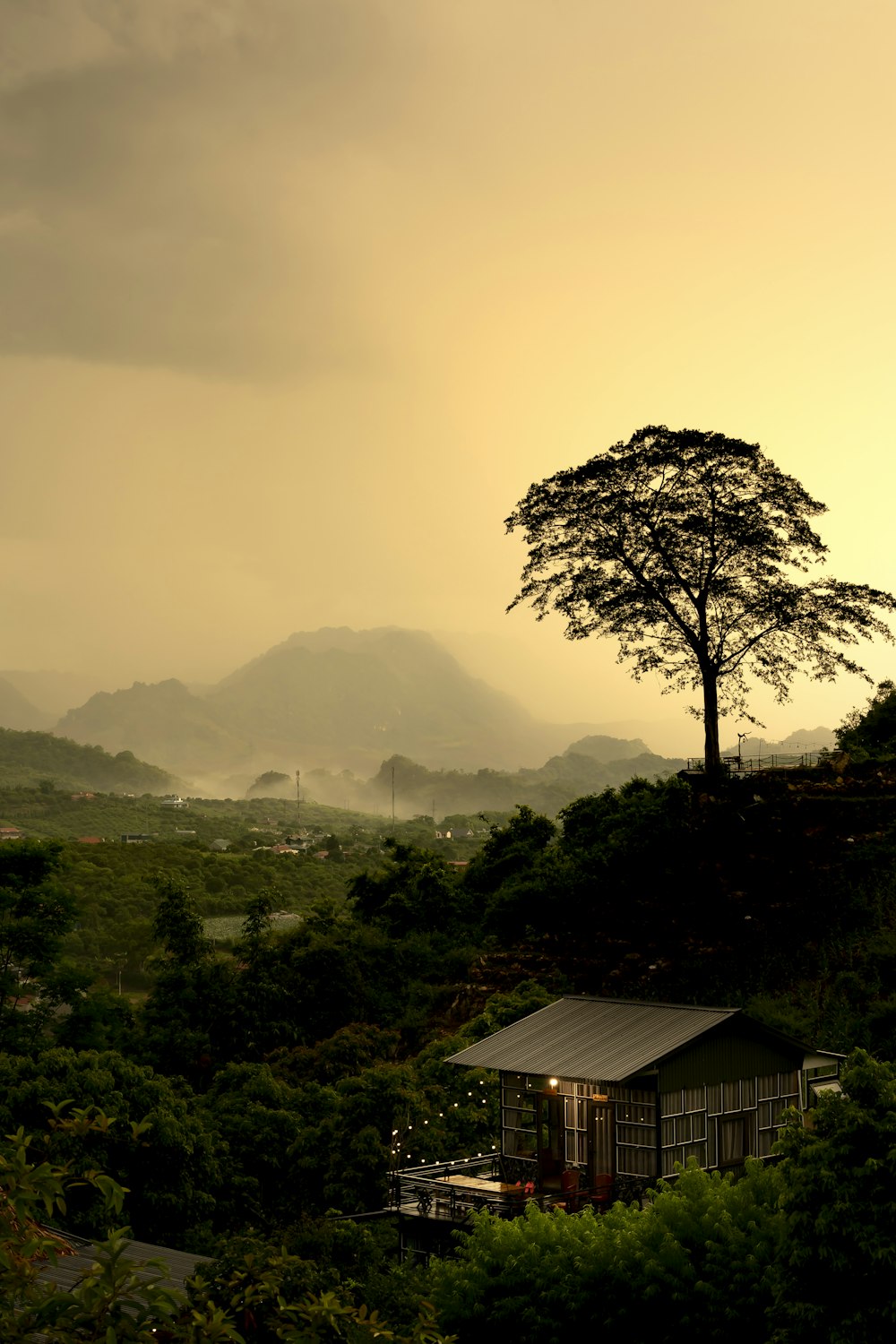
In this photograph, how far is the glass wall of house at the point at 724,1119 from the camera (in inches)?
1171

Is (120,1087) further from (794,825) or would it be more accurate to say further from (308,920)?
(794,825)

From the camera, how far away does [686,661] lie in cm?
5347

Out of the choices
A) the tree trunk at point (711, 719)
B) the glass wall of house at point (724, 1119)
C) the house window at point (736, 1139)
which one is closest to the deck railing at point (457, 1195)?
the glass wall of house at point (724, 1119)

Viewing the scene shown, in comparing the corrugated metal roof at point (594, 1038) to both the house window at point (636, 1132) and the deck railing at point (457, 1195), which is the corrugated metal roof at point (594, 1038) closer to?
the house window at point (636, 1132)

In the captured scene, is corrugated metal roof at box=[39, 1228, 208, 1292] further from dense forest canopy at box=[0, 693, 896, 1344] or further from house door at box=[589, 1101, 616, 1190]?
house door at box=[589, 1101, 616, 1190]

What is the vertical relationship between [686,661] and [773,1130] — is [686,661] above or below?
above

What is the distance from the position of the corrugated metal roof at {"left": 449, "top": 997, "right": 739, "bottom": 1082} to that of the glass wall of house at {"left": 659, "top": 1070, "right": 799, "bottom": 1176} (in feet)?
3.85

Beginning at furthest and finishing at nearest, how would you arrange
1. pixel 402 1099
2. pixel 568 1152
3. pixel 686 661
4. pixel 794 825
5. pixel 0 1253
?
pixel 686 661, pixel 794 825, pixel 402 1099, pixel 568 1152, pixel 0 1253

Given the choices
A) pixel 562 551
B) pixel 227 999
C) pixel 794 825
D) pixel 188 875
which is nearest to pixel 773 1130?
pixel 794 825

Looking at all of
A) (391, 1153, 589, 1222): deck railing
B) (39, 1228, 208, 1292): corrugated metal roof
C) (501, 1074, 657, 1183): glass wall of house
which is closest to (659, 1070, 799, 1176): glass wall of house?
(501, 1074, 657, 1183): glass wall of house

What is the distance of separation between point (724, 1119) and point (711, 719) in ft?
77.2

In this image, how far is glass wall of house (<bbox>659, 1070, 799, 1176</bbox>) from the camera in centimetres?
2973

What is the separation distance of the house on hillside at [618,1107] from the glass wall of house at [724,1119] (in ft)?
0.10

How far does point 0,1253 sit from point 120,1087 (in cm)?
3282
